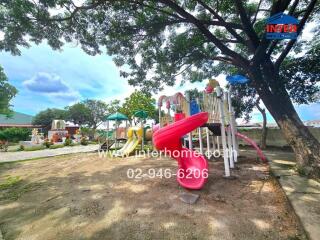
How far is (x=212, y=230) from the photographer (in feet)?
11.0

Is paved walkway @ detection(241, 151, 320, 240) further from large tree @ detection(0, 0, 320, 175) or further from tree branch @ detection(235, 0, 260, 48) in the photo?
tree branch @ detection(235, 0, 260, 48)

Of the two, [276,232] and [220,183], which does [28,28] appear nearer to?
Answer: [220,183]

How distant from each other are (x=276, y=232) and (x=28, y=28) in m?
9.94

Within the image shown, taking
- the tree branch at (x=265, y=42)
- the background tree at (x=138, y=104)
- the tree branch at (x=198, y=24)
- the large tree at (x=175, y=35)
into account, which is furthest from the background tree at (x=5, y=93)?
the tree branch at (x=265, y=42)

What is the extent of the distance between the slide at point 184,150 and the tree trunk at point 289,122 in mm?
2631

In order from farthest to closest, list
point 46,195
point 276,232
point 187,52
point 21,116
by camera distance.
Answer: point 21,116 → point 187,52 → point 46,195 → point 276,232

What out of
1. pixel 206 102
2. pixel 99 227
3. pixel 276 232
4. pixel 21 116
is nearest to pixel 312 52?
pixel 206 102

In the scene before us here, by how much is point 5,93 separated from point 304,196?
3146 cm

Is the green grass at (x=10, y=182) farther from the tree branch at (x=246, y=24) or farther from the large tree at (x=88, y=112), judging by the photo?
the large tree at (x=88, y=112)

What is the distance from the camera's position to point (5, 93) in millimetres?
26516

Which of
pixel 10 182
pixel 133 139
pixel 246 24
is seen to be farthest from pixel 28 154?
pixel 246 24

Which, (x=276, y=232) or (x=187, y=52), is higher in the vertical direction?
(x=187, y=52)

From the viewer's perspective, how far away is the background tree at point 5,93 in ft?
85.6

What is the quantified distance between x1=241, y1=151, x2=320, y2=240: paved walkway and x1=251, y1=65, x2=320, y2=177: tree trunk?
1.36ft
